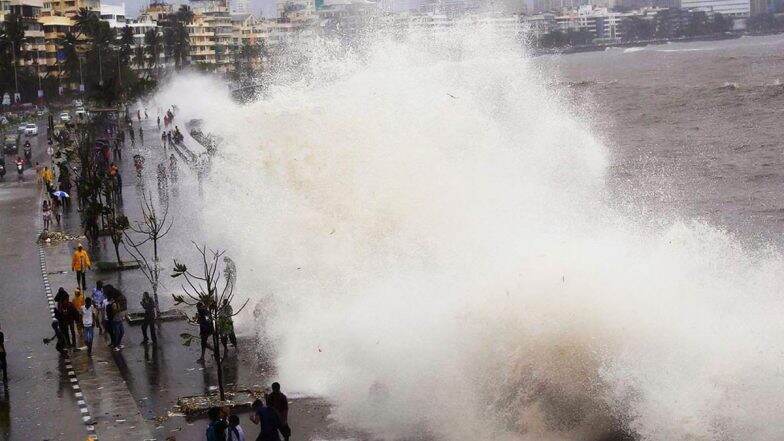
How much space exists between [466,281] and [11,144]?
54.3 meters

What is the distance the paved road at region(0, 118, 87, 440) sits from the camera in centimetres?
1579

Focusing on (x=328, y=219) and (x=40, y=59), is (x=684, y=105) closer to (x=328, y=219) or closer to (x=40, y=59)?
(x=328, y=219)

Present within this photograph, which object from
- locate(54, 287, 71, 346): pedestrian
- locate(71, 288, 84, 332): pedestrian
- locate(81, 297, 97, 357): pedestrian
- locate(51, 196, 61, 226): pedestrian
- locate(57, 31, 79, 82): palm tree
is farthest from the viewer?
locate(57, 31, 79, 82): palm tree

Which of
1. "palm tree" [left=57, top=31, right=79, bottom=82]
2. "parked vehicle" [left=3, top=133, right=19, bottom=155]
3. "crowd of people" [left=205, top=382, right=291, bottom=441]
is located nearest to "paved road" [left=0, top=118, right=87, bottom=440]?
"crowd of people" [left=205, top=382, right=291, bottom=441]

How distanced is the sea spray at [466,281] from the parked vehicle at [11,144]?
3628 centimetres

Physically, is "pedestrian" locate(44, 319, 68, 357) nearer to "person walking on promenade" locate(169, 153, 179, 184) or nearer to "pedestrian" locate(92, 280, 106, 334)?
"pedestrian" locate(92, 280, 106, 334)

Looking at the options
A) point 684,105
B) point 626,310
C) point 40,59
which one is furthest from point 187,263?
point 40,59

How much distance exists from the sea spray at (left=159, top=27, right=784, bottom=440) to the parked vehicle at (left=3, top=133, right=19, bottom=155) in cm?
3628

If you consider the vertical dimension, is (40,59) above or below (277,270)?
above

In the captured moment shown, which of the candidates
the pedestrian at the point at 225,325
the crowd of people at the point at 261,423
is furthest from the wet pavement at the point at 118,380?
the crowd of people at the point at 261,423

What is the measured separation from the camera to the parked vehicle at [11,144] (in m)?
65.6

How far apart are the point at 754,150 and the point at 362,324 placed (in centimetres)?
4327

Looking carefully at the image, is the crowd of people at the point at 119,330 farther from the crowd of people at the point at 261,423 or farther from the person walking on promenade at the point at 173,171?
the person walking on promenade at the point at 173,171

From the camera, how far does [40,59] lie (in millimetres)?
127375
